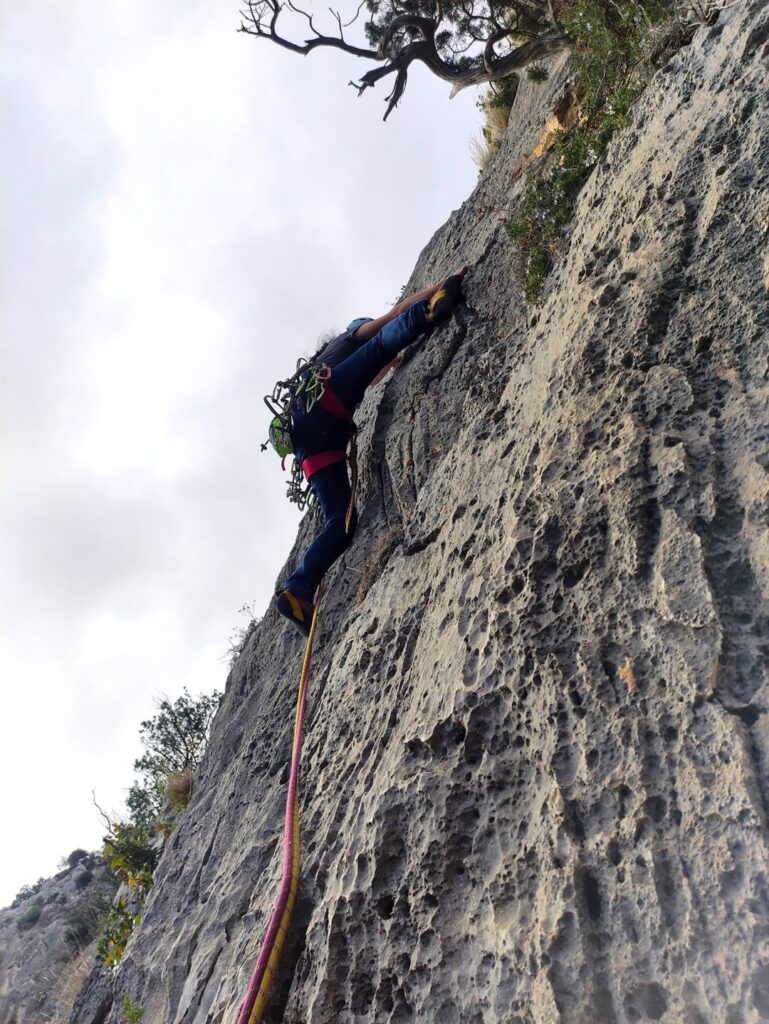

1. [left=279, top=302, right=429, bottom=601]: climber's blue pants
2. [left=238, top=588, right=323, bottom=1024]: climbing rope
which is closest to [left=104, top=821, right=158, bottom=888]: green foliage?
[left=279, top=302, right=429, bottom=601]: climber's blue pants

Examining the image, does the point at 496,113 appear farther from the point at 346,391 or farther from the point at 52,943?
the point at 52,943

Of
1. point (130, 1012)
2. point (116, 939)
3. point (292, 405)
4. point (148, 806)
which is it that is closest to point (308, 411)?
point (292, 405)

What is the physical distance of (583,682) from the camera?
2.42 m

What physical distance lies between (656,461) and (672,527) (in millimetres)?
291

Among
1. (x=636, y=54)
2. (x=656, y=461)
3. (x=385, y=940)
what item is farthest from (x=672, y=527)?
(x=636, y=54)

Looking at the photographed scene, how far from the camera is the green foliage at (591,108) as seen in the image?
4.29 metres

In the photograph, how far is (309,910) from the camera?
10.5ft

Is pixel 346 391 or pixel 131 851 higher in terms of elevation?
pixel 346 391

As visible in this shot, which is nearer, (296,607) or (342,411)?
(296,607)

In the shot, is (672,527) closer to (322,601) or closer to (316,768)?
(316,768)

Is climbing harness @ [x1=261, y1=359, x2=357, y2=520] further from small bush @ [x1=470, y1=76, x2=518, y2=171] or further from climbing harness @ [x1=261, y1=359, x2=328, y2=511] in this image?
small bush @ [x1=470, y1=76, x2=518, y2=171]

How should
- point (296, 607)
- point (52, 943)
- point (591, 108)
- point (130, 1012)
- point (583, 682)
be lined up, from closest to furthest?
point (583, 682) → point (130, 1012) → point (591, 108) → point (296, 607) → point (52, 943)

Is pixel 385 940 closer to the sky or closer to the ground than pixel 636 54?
closer to the ground

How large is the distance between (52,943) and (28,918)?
96.5 inches
